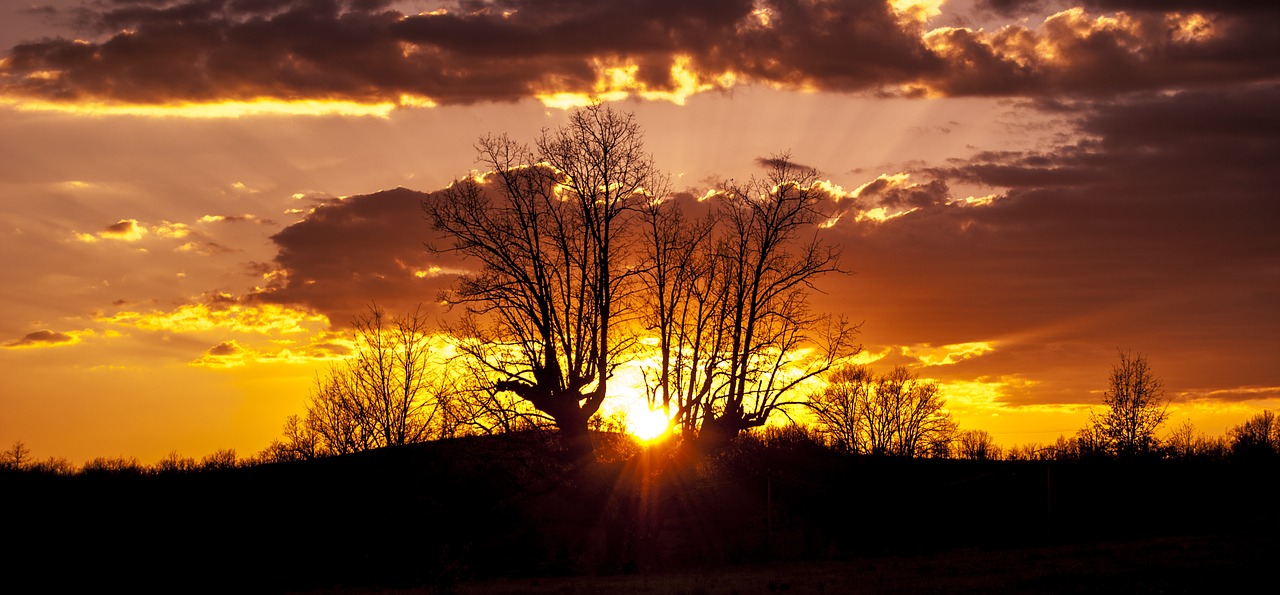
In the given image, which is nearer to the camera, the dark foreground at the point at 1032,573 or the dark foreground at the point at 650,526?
the dark foreground at the point at 1032,573

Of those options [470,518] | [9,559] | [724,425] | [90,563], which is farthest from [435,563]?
[9,559]

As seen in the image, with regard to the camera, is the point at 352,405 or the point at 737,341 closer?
the point at 737,341

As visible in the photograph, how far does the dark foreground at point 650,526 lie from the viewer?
2694 cm

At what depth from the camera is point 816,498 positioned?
4450 cm

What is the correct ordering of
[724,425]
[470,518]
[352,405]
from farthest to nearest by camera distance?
[352,405] < [470,518] < [724,425]

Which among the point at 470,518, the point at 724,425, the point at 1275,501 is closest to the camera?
the point at 1275,501

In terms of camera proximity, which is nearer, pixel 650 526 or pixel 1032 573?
pixel 1032 573

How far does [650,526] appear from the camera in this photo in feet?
129

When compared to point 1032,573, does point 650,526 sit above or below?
below

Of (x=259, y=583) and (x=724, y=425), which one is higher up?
(x=724, y=425)

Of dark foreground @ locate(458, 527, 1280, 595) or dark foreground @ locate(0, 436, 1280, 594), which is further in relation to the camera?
dark foreground @ locate(0, 436, 1280, 594)

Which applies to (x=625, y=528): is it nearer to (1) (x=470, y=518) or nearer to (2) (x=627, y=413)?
(2) (x=627, y=413)

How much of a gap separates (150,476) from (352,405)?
2328 cm

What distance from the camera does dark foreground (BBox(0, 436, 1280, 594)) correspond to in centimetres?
2694
